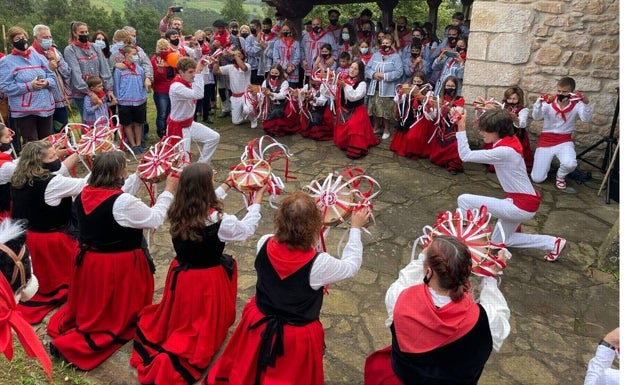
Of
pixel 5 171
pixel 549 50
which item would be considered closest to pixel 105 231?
pixel 5 171

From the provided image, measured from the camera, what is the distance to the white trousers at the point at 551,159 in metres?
6.84

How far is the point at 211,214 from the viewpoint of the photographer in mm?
3414

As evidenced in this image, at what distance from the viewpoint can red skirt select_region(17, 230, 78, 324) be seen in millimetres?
4195

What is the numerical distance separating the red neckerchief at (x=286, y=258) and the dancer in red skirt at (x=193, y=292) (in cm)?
56

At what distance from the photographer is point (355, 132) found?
806cm

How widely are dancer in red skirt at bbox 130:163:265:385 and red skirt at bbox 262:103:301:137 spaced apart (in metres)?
5.43

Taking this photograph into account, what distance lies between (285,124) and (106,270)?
5731mm

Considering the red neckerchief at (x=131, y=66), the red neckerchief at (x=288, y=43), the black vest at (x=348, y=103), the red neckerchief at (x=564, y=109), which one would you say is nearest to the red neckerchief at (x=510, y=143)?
the red neckerchief at (x=564, y=109)

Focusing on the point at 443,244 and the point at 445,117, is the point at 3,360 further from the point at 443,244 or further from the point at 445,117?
the point at 445,117

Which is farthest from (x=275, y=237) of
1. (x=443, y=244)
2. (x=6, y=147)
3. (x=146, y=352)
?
(x=6, y=147)

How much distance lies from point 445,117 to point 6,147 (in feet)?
18.8

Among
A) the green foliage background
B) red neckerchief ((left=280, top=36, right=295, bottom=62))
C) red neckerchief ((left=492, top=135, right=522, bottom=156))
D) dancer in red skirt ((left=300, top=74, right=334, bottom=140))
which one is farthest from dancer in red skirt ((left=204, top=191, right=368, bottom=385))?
the green foliage background

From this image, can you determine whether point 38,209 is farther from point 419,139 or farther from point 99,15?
point 99,15

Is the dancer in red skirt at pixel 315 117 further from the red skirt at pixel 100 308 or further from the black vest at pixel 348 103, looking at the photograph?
the red skirt at pixel 100 308
